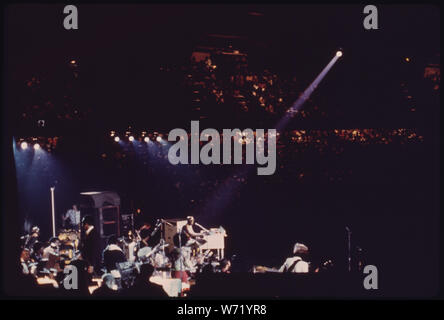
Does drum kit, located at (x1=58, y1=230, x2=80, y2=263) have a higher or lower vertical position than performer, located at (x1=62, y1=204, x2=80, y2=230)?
lower

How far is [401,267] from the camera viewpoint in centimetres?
490

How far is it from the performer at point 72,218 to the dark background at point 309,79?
1510 millimetres

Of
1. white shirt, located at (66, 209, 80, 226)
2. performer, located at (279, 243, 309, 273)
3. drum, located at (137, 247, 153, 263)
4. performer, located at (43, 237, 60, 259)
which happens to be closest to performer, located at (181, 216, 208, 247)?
drum, located at (137, 247, 153, 263)

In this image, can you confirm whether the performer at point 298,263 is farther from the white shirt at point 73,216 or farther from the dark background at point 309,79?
the white shirt at point 73,216

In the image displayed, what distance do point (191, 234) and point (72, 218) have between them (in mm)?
2285

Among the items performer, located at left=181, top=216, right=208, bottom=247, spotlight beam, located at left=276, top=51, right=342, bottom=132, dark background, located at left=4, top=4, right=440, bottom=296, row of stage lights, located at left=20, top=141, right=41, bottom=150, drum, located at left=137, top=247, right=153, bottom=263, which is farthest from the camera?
performer, located at left=181, top=216, right=208, bottom=247

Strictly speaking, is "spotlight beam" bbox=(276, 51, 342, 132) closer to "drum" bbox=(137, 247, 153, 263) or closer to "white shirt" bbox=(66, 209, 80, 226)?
"drum" bbox=(137, 247, 153, 263)

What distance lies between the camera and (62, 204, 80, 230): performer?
253 inches

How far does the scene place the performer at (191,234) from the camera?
5363 mm

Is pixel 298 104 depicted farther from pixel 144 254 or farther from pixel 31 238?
pixel 31 238

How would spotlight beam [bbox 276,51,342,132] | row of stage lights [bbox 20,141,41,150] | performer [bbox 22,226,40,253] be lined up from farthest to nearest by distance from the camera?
performer [bbox 22,226,40,253]
row of stage lights [bbox 20,141,41,150]
spotlight beam [bbox 276,51,342,132]

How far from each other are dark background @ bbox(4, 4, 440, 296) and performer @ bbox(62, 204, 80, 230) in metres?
1.51

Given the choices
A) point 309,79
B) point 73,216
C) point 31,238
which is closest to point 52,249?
point 31,238

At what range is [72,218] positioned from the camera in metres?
6.48
